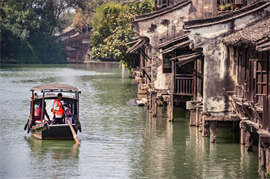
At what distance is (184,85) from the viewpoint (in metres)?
25.7

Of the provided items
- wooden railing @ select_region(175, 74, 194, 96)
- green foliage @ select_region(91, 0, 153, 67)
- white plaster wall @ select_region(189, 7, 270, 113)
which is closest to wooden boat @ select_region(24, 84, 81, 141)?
white plaster wall @ select_region(189, 7, 270, 113)

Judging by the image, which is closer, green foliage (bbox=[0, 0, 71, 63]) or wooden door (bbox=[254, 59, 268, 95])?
wooden door (bbox=[254, 59, 268, 95])

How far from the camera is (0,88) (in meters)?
44.6

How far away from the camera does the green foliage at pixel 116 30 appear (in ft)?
152

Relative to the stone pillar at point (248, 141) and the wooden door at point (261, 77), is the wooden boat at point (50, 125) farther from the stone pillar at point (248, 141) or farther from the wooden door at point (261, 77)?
the wooden door at point (261, 77)

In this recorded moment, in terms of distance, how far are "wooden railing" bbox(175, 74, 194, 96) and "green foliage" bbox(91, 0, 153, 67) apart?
1673cm

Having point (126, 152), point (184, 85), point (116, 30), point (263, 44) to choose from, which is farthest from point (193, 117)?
point (116, 30)

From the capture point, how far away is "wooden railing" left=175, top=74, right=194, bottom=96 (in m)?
25.5

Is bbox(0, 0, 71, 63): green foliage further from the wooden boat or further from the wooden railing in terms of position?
the wooden boat

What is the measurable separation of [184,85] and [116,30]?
25023 millimetres

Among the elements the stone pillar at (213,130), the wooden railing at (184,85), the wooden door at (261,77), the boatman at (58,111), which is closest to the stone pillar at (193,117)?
the wooden railing at (184,85)

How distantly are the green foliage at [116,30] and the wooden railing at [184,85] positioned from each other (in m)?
16.7

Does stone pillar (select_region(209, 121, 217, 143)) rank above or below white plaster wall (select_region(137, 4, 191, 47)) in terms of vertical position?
below

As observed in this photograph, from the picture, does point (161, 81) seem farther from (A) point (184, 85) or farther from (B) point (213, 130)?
(B) point (213, 130)
